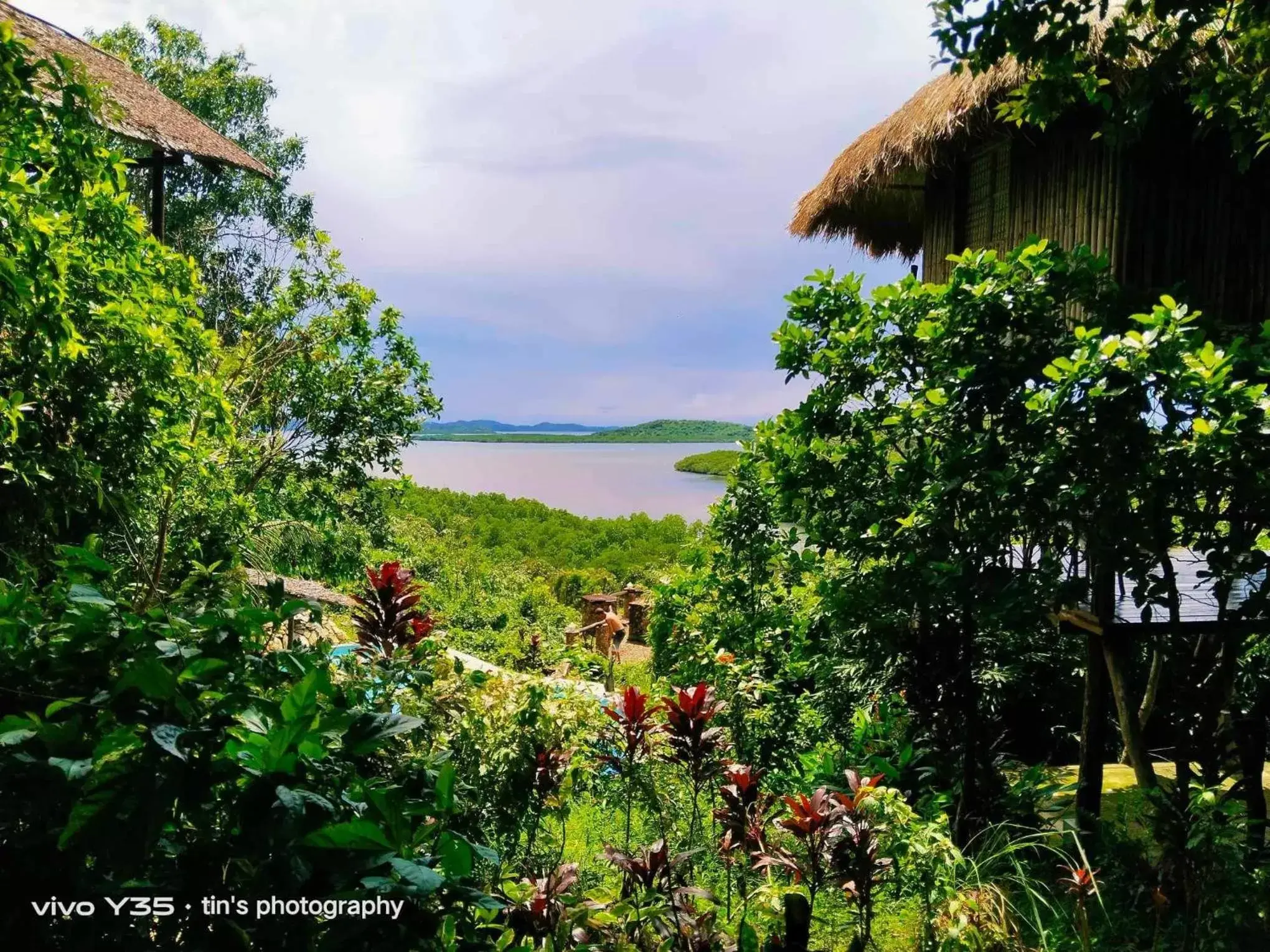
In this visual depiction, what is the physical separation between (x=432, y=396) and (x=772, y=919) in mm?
5913

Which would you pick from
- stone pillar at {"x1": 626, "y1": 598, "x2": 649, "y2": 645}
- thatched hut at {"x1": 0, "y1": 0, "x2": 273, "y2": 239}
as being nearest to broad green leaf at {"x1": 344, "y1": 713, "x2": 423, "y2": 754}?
thatched hut at {"x1": 0, "y1": 0, "x2": 273, "y2": 239}

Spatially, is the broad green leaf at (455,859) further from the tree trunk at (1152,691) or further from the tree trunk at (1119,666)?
the tree trunk at (1152,691)

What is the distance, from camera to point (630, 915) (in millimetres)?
1978

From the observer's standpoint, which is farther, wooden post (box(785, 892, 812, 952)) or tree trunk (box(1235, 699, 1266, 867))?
tree trunk (box(1235, 699, 1266, 867))

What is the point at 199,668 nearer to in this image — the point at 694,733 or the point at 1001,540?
the point at 694,733

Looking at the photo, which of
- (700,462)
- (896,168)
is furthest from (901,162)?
(700,462)

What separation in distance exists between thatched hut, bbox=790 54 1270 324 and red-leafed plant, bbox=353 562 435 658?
2.88 meters

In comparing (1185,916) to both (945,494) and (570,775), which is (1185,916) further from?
(570,775)

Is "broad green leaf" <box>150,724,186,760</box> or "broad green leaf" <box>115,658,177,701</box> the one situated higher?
"broad green leaf" <box>115,658,177,701</box>

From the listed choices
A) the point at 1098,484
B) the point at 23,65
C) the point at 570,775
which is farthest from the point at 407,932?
the point at 1098,484

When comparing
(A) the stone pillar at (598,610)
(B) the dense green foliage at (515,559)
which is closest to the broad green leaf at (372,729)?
(B) the dense green foliage at (515,559)

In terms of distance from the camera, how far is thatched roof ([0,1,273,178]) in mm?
6625

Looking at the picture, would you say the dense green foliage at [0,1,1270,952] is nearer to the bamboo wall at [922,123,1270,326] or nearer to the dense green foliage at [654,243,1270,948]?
the dense green foliage at [654,243,1270,948]

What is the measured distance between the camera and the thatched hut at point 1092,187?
163 inches
